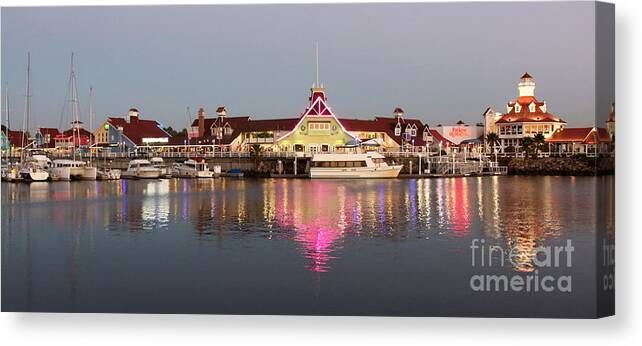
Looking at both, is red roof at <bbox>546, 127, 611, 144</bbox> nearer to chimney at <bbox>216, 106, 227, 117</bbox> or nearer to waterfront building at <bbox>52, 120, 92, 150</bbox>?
chimney at <bbox>216, 106, 227, 117</bbox>

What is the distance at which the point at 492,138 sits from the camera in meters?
29.2

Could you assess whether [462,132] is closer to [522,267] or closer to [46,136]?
[46,136]

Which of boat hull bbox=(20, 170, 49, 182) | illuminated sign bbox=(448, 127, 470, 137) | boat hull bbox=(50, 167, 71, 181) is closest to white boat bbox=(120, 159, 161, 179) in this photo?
boat hull bbox=(50, 167, 71, 181)

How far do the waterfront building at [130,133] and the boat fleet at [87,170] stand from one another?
12.2 ft

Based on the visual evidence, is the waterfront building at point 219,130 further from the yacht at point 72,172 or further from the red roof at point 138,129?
the yacht at point 72,172

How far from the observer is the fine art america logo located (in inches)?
468

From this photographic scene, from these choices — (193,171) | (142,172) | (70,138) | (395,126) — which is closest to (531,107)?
(395,126)

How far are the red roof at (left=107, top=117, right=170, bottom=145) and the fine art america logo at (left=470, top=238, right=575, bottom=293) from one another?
11037 millimetres

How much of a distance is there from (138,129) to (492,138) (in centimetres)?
1369

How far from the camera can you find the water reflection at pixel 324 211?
17281 millimetres

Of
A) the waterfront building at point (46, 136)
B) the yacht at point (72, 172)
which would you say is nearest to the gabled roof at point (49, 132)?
the waterfront building at point (46, 136)

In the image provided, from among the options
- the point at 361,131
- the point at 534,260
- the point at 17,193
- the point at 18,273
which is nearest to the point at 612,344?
the point at 534,260

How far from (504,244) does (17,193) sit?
21.8 metres

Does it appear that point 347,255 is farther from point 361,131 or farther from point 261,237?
point 361,131
